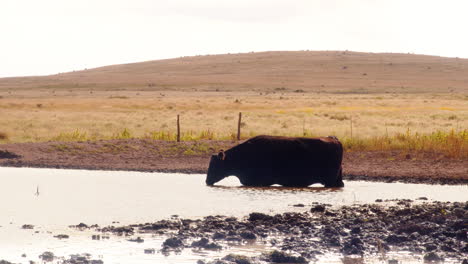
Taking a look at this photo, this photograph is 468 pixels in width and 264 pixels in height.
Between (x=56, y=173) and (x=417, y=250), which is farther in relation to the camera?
(x=56, y=173)

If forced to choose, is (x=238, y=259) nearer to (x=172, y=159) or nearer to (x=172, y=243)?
(x=172, y=243)

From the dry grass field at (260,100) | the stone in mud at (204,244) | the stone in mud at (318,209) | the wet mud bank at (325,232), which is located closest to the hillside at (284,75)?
the dry grass field at (260,100)

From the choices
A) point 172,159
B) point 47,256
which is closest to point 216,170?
point 172,159

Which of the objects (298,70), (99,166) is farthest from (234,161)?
(298,70)

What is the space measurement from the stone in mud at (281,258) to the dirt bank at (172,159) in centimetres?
1262

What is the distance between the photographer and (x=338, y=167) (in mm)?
21094

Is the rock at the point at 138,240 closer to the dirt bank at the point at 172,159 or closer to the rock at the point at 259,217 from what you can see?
the rock at the point at 259,217

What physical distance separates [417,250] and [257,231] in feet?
8.86

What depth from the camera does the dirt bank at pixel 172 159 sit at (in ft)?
79.9

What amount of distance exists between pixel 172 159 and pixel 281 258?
16966mm

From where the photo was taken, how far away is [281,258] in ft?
36.4

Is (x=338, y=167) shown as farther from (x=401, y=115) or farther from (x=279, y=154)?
(x=401, y=115)

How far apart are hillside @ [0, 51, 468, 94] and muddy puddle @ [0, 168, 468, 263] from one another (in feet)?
271

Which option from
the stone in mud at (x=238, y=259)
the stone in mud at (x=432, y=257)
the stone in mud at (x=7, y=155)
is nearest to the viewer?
the stone in mud at (x=238, y=259)
